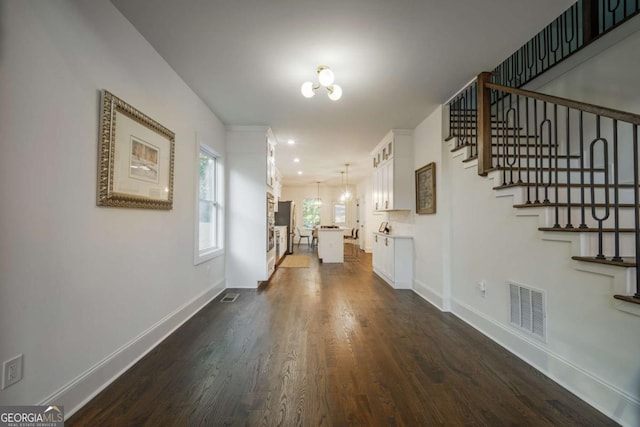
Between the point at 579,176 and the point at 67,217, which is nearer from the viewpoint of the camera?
the point at 67,217

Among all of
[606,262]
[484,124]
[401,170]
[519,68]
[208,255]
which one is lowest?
[208,255]

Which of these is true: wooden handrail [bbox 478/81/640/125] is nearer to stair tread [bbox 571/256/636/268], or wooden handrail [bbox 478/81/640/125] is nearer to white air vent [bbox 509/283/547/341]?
stair tread [bbox 571/256/636/268]

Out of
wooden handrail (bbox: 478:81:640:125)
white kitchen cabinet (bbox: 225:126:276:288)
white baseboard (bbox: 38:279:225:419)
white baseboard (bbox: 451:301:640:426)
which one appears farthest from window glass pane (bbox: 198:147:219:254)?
wooden handrail (bbox: 478:81:640:125)

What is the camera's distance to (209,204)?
4.17 m

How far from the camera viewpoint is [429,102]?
11.8ft

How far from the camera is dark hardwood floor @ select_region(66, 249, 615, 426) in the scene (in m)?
1.62

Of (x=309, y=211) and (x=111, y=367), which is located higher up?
(x=309, y=211)

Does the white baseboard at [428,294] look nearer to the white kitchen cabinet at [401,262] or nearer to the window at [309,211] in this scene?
the white kitchen cabinet at [401,262]

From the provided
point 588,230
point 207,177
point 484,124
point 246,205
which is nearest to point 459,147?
point 484,124

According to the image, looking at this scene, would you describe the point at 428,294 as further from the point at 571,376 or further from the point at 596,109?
the point at 596,109

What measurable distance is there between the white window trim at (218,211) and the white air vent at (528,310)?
3.34 m

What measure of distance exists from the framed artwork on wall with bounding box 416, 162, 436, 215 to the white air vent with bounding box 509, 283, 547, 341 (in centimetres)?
160

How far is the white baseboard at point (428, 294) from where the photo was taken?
11.9 feet

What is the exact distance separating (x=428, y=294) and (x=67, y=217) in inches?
157
